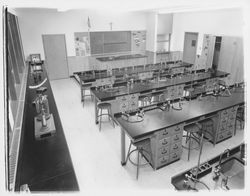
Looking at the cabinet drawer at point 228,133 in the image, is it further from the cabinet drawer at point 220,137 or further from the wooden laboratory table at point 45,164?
the wooden laboratory table at point 45,164

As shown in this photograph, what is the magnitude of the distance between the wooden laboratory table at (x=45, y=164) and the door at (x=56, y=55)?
20.2 ft

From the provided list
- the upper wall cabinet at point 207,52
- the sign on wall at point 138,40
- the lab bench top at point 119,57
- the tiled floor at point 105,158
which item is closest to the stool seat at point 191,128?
the tiled floor at point 105,158

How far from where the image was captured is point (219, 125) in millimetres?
3523

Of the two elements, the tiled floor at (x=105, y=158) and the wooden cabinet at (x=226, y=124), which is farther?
the wooden cabinet at (x=226, y=124)

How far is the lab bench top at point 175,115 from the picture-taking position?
8.86 feet

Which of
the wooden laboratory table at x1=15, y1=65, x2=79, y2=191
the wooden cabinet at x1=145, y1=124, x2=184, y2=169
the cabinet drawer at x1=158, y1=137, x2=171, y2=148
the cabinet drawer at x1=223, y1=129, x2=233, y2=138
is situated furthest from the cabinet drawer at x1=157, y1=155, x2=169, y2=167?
the wooden laboratory table at x1=15, y1=65, x2=79, y2=191

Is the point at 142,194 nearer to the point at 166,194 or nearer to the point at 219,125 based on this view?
the point at 166,194

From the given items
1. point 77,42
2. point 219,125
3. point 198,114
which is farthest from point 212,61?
point 77,42

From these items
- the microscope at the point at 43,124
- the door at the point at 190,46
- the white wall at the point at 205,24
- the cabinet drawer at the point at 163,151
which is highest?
the white wall at the point at 205,24

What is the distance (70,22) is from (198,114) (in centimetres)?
664

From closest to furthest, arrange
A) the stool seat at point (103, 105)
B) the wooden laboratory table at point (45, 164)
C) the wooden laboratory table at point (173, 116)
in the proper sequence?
the wooden laboratory table at point (45, 164), the wooden laboratory table at point (173, 116), the stool seat at point (103, 105)

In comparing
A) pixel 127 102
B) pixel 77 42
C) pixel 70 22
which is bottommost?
pixel 127 102

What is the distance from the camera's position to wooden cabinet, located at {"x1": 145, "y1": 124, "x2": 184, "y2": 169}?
2.83 meters

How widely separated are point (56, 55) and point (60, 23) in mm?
1324
